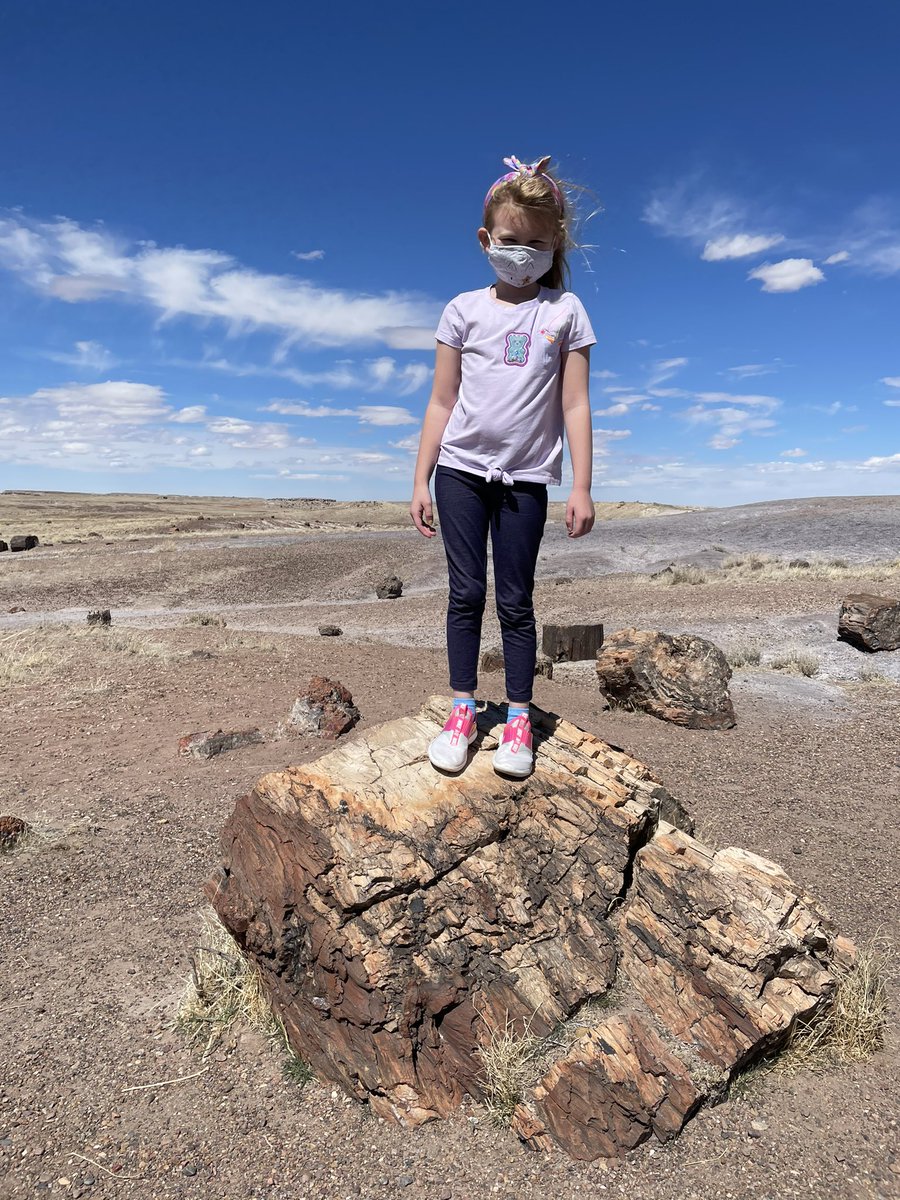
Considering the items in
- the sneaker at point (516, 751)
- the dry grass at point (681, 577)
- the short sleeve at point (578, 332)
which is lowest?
the dry grass at point (681, 577)

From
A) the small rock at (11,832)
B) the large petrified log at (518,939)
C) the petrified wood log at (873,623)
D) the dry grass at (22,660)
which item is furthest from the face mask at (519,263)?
the petrified wood log at (873,623)

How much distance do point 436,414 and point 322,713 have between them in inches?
229

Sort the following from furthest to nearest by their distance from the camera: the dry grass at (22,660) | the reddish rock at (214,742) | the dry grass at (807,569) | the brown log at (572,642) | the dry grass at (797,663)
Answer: the dry grass at (807,569)
the brown log at (572,642)
the dry grass at (797,663)
the dry grass at (22,660)
the reddish rock at (214,742)

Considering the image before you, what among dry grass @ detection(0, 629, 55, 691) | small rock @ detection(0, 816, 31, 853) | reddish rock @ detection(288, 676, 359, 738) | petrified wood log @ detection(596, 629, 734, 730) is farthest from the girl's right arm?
dry grass @ detection(0, 629, 55, 691)

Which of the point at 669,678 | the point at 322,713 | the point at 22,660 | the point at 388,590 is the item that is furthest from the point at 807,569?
the point at 22,660

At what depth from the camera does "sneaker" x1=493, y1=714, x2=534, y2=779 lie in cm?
366

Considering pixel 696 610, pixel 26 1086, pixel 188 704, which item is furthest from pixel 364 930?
pixel 696 610

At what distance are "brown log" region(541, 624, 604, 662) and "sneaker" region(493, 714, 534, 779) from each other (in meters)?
9.18

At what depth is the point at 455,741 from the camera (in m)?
3.75

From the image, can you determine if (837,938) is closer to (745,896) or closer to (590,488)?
(745,896)

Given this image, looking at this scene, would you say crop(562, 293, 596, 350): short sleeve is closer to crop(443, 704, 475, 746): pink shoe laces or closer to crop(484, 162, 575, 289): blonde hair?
crop(484, 162, 575, 289): blonde hair

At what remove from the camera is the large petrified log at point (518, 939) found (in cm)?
313

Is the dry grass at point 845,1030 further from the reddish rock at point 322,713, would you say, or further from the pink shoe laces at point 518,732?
the reddish rock at point 322,713

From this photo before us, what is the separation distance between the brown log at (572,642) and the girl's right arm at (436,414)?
9.27 meters
